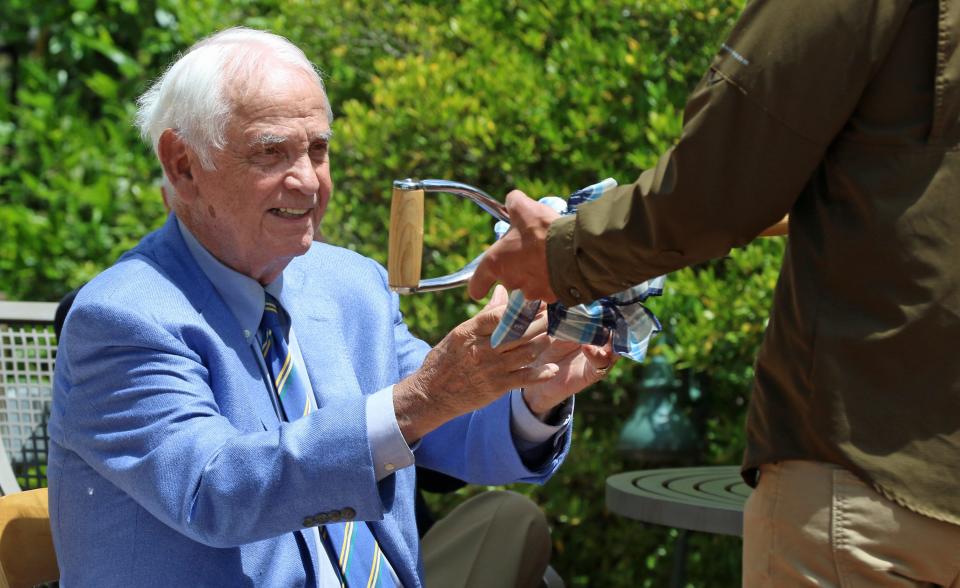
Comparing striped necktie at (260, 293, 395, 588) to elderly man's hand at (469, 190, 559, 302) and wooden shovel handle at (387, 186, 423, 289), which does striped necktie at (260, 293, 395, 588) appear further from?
elderly man's hand at (469, 190, 559, 302)

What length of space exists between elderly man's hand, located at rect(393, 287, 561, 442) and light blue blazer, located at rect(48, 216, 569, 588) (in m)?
0.09

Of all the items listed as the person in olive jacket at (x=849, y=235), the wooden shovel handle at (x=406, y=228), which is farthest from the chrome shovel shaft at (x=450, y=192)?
the person in olive jacket at (x=849, y=235)

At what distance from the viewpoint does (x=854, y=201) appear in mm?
1780

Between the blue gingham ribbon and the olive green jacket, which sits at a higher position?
the olive green jacket

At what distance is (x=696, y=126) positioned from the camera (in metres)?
1.80

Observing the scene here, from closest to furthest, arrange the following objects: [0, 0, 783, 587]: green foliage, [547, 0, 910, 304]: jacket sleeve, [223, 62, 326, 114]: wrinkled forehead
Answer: [547, 0, 910, 304]: jacket sleeve < [223, 62, 326, 114]: wrinkled forehead < [0, 0, 783, 587]: green foliage

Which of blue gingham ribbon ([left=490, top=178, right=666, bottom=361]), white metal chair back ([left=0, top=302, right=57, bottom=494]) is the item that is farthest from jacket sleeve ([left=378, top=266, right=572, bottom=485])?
white metal chair back ([left=0, top=302, right=57, bottom=494])

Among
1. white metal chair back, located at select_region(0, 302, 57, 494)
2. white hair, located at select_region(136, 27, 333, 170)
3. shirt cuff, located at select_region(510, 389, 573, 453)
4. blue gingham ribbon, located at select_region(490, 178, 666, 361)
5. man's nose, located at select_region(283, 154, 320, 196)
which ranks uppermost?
white hair, located at select_region(136, 27, 333, 170)

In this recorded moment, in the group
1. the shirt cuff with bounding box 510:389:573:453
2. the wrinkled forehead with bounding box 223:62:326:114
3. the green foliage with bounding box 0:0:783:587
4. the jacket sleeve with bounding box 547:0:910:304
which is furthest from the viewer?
the green foliage with bounding box 0:0:783:587

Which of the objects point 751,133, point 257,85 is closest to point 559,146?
point 257,85

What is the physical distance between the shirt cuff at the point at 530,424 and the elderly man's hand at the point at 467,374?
1.29 ft

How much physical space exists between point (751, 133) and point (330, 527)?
1.21 m

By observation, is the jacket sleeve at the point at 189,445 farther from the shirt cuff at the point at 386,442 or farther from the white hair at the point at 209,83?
the white hair at the point at 209,83

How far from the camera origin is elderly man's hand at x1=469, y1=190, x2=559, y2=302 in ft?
6.66
